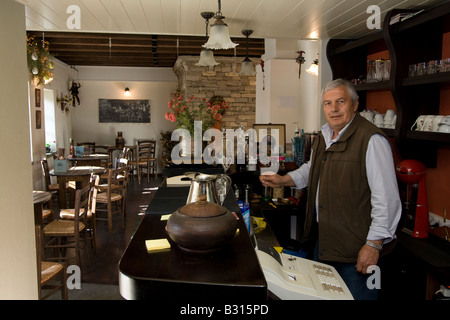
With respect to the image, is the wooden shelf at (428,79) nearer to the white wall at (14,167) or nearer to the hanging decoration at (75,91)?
the white wall at (14,167)

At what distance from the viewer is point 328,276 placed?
153 centimetres

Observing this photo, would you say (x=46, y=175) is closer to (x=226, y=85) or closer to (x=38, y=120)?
(x=38, y=120)

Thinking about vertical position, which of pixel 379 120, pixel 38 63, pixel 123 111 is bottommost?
pixel 379 120

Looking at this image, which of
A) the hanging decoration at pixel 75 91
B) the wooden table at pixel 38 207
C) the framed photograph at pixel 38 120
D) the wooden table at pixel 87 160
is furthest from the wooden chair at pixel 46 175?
the hanging decoration at pixel 75 91

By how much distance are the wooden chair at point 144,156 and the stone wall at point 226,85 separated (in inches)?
90.4

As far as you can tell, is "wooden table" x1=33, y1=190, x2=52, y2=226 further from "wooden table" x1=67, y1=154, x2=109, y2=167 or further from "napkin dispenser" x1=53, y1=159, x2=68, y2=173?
"wooden table" x1=67, y1=154, x2=109, y2=167

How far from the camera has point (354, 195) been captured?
209 cm

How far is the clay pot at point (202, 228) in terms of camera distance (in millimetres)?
1322

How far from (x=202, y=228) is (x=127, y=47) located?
26.2ft

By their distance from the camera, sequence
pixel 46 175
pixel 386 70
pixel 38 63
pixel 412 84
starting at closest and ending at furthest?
pixel 412 84 → pixel 386 70 → pixel 46 175 → pixel 38 63

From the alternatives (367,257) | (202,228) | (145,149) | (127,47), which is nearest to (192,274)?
(202,228)
